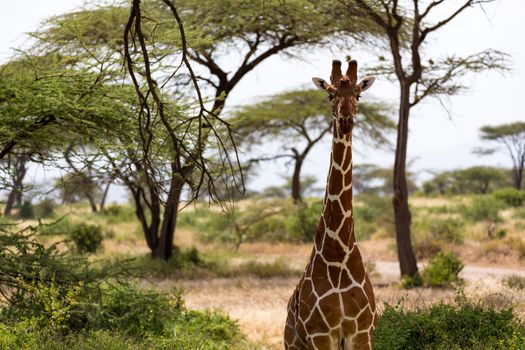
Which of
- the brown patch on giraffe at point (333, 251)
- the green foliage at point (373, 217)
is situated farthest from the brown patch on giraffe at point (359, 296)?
the green foliage at point (373, 217)

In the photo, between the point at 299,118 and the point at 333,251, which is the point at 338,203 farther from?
the point at 299,118

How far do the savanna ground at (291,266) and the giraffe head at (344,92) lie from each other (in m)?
3.15

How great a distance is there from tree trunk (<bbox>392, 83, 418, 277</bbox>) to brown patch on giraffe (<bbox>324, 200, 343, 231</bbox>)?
7.91 m

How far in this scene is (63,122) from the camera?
26.0 feet

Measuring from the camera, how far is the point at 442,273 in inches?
480

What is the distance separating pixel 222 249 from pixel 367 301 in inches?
620


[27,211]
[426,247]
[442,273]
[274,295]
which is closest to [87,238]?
[274,295]

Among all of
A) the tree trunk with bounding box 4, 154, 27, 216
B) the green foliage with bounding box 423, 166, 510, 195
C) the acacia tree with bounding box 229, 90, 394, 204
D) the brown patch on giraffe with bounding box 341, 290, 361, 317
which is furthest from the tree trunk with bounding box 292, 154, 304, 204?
the green foliage with bounding box 423, 166, 510, 195

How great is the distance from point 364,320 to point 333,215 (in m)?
0.74

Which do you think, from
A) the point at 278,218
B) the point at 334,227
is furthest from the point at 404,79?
the point at 278,218

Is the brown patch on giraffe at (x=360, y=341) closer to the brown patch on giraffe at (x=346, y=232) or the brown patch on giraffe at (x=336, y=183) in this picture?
the brown patch on giraffe at (x=346, y=232)

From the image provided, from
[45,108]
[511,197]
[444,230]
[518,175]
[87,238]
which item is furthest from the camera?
[518,175]

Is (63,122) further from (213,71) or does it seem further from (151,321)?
(213,71)

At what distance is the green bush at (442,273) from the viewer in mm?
12155
